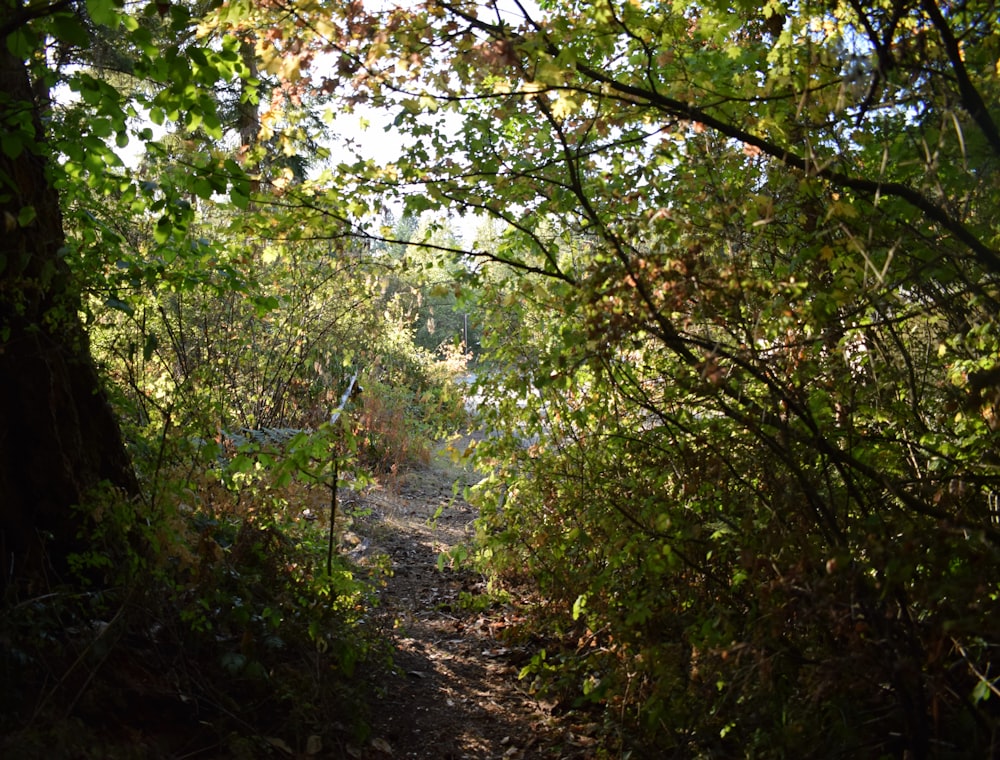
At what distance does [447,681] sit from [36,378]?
313 cm

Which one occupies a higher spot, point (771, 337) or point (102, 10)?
point (102, 10)

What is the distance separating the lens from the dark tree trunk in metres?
3.33

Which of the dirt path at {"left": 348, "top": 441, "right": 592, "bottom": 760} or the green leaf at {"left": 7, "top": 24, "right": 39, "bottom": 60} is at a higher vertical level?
the green leaf at {"left": 7, "top": 24, "right": 39, "bottom": 60}

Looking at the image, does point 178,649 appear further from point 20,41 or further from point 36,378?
point 20,41

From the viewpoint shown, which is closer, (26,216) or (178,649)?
(26,216)

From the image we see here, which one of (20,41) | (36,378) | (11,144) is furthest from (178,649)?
(20,41)

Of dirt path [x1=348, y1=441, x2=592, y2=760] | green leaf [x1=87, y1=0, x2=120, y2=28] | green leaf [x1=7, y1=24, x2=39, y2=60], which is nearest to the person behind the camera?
green leaf [x1=87, y1=0, x2=120, y2=28]

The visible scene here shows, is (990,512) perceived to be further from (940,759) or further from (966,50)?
(966,50)

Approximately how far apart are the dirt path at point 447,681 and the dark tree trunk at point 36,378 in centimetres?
185

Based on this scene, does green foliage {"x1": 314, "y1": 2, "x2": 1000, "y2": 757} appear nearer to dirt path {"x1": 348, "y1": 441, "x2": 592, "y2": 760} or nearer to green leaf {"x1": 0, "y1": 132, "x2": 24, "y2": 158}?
dirt path {"x1": 348, "y1": 441, "x2": 592, "y2": 760}

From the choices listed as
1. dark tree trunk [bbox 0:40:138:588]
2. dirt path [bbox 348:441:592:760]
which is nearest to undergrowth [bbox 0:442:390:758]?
dark tree trunk [bbox 0:40:138:588]

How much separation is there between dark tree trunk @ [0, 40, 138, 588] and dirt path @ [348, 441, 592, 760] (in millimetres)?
1852

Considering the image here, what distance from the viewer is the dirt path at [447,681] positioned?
4.23 meters

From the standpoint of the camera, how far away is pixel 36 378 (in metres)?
3.54
